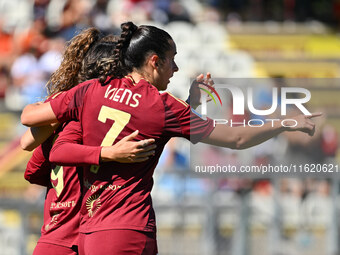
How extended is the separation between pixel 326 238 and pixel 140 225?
15.2ft

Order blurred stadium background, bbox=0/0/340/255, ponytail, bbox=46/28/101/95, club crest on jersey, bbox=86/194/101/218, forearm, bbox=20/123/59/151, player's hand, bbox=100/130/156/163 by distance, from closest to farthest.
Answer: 1. player's hand, bbox=100/130/156/163
2. club crest on jersey, bbox=86/194/101/218
3. forearm, bbox=20/123/59/151
4. ponytail, bbox=46/28/101/95
5. blurred stadium background, bbox=0/0/340/255

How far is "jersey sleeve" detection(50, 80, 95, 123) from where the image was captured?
314 cm

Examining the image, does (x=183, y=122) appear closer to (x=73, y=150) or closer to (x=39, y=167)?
(x=73, y=150)

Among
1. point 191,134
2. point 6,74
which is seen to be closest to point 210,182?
point 191,134

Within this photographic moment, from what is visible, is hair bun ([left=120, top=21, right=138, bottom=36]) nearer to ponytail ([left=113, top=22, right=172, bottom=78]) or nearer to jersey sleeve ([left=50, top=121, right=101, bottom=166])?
ponytail ([left=113, top=22, right=172, bottom=78])

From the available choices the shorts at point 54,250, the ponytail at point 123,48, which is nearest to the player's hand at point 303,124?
the ponytail at point 123,48

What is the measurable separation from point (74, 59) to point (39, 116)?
0.41m

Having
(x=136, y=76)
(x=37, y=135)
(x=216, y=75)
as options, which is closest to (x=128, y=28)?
(x=136, y=76)

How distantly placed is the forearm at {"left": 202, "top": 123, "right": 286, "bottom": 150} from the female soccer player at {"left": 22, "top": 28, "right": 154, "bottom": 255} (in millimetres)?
570

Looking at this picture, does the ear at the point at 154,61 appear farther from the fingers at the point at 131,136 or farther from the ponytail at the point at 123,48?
the fingers at the point at 131,136

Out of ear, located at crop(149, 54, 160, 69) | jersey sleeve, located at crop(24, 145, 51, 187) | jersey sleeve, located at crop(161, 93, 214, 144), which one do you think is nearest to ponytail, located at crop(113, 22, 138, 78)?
ear, located at crop(149, 54, 160, 69)

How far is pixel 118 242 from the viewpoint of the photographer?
3.01 m

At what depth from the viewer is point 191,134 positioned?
10.3ft

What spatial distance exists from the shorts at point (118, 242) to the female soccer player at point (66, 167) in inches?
12.8
